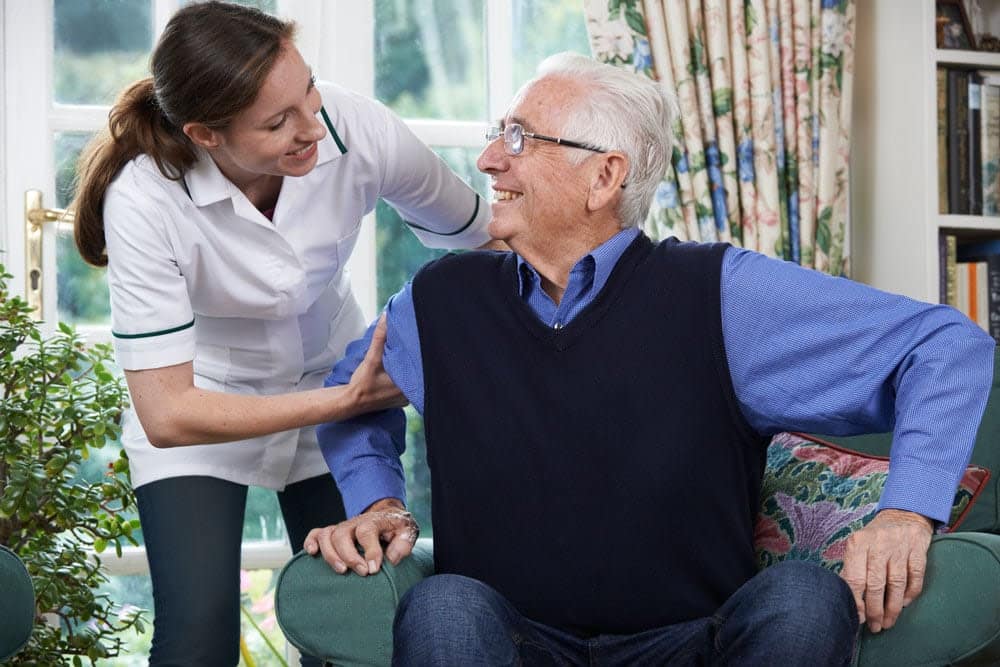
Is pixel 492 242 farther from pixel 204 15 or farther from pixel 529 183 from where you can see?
pixel 204 15

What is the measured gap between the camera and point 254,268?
1.83 m

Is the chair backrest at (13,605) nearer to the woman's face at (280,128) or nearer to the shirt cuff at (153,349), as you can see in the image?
the shirt cuff at (153,349)

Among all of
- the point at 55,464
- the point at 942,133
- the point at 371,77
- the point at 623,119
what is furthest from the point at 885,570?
the point at 371,77

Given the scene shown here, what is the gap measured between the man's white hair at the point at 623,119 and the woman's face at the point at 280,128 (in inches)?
13.7

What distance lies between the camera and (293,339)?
1.94 m

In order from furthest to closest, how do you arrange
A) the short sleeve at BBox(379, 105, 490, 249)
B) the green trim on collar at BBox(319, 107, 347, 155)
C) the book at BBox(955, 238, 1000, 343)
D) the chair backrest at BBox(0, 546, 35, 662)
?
1. the book at BBox(955, 238, 1000, 343)
2. the short sleeve at BBox(379, 105, 490, 249)
3. the green trim on collar at BBox(319, 107, 347, 155)
4. the chair backrest at BBox(0, 546, 35, 662)

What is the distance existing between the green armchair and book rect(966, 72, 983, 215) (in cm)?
181

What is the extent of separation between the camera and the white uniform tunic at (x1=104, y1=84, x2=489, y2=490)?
67.9 inches

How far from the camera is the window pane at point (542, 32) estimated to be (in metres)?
3.17

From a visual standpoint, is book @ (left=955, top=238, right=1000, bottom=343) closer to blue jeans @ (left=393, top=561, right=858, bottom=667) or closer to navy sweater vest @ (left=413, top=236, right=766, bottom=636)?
navy sweater vest @ (left=413, top=236, right=766, bottom=636)

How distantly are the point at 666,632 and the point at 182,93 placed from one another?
3.17 ft

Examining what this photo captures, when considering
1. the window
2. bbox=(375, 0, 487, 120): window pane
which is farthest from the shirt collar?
bbox=(375, 0, 487, 120): window pane

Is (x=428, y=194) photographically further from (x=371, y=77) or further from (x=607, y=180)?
(x=371, y=77)

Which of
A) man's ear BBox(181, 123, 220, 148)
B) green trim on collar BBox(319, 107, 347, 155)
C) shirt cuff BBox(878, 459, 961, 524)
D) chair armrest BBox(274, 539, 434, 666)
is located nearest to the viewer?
shirt cuff BBox(878, 459, 961, 524)
